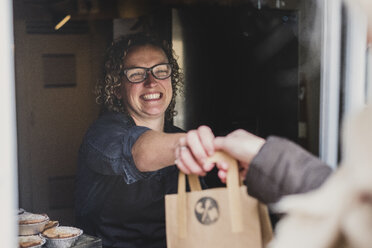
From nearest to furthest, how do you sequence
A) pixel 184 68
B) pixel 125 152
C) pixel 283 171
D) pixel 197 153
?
1. pixel 283 171
2. pixel 197 153
3. pixel 125 152
4. pixel 184 68

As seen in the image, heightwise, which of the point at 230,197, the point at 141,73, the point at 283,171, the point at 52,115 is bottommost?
the point at 230,197

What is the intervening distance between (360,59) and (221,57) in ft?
5.99

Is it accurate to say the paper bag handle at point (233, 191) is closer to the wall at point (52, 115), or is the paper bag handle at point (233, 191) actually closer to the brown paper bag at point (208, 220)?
the brown paper bag at point (208, 220)

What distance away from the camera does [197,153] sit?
169 centimetres

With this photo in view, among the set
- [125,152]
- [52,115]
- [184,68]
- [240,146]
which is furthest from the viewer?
[52,115]

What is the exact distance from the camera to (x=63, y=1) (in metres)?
3.46

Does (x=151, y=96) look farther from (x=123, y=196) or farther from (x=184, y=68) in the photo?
(x=123, y=196)

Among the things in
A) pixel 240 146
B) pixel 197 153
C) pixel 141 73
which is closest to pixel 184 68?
pixel 141 73

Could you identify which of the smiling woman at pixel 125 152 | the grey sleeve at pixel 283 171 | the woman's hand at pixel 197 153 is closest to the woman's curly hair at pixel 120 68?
the smiling woman at pixel 125 152

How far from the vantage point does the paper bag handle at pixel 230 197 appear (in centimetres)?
159

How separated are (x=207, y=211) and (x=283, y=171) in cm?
48

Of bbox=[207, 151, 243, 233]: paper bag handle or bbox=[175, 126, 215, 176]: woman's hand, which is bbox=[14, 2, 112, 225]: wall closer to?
bbox=[175, 126, 215, 176]: woman's hand

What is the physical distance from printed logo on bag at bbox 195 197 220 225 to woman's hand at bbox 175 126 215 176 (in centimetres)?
11

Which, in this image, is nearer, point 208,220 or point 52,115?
point 208,220
